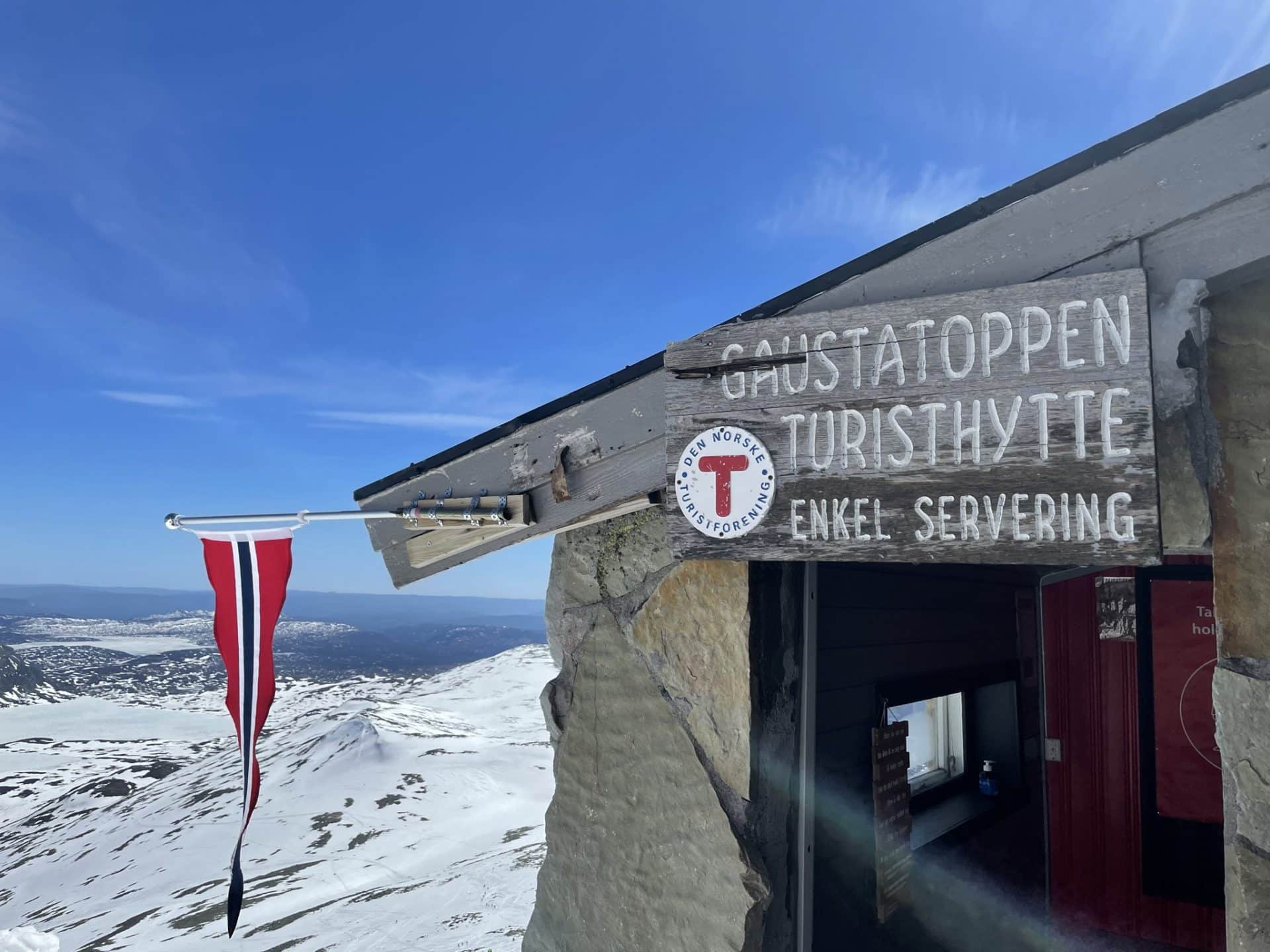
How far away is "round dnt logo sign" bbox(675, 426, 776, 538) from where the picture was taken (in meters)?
2.21

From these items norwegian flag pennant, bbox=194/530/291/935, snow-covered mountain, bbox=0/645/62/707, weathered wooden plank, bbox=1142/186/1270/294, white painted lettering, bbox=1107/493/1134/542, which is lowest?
snow-covered mountain, bbox=0/645/62/707

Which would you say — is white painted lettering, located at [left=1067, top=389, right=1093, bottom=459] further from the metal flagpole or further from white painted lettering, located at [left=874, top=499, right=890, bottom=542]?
the metal flagpole

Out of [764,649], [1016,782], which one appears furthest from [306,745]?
[764,649]

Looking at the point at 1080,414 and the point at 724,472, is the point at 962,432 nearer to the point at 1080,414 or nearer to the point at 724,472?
the point at 1080,414

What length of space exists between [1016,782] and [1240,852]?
3.21m

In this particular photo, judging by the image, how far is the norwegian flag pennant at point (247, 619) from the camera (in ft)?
10.7

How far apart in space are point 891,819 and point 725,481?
1.91 m

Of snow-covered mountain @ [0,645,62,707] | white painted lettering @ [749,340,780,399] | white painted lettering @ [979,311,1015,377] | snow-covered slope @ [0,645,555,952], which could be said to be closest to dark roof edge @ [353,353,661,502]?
white painted lettering @ [749,340,780,399]

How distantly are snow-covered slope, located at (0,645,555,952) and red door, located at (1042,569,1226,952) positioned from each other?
376cm

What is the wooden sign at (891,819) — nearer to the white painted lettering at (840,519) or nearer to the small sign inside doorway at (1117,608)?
the white painted lettering at (840,519)

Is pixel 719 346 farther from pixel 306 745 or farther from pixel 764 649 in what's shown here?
pixel 306 745

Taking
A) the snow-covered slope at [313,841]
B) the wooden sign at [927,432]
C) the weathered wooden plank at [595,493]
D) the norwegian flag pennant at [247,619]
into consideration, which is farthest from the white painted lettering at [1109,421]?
the snow-covered slope at [313,841]

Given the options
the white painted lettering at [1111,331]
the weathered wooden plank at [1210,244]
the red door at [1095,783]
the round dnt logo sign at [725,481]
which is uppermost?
the weathered wooden plank at [1210,244]

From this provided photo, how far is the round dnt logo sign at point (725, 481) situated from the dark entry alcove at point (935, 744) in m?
0.86
